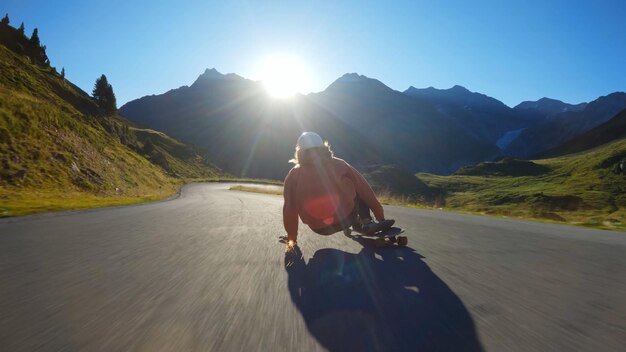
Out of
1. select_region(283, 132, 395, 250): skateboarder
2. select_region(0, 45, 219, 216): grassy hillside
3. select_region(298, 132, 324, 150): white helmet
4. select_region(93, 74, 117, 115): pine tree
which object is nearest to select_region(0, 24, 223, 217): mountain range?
select_region(0, 45, 219, 216): grassy hillside

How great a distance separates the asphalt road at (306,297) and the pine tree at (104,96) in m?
100

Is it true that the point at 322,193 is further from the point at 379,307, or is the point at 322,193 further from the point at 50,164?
the point at 50,164

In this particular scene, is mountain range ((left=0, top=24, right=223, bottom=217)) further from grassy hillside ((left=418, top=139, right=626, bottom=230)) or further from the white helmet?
grassy hillside ((left=418, top=139, right=626, bottom=230))

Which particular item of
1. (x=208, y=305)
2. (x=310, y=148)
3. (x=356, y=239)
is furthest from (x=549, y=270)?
(x=208, y=305)

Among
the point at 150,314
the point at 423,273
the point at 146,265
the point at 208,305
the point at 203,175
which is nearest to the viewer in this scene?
the point at 150,314

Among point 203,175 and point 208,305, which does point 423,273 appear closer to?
point 208,305

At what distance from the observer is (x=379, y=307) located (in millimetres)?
2812

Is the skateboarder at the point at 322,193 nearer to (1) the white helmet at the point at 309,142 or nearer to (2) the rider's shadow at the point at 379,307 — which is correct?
(1) the white helmet at the point at 309,142

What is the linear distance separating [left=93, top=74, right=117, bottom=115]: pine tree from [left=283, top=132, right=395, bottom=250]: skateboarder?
10189 centimetres

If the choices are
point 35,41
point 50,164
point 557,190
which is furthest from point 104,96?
point 557,190

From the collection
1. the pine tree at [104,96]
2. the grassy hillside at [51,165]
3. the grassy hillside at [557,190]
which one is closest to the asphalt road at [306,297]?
the grassy hillside at [51,165]

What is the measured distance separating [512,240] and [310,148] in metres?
4.23

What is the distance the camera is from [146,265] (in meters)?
4.32

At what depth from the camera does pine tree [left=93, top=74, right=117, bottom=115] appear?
92562 millimetres
